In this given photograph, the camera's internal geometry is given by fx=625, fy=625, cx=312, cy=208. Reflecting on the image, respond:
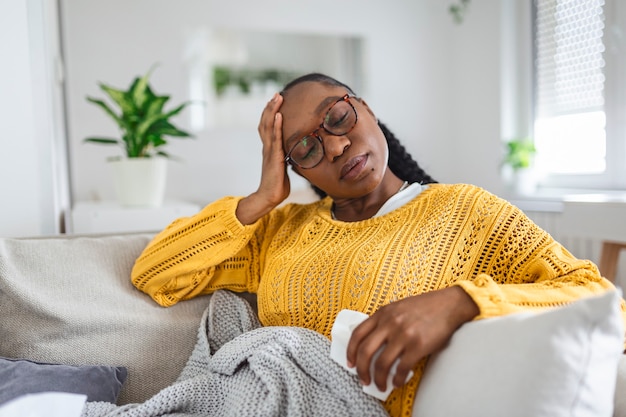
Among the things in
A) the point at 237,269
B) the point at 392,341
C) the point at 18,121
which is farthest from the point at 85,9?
the point at 392,341

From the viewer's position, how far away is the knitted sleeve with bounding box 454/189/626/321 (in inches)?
36.2

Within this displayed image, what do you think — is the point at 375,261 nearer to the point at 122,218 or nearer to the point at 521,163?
the point at 122,218

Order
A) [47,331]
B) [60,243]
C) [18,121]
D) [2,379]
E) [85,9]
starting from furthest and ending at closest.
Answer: [85,9], [18,121], [60,243], [47,331], [2,379]

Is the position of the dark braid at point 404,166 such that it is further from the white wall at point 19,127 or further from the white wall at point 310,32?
the white wall at point 310,32

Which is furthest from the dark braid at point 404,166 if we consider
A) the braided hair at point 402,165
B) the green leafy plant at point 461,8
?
the green leafy plant at point 461,8

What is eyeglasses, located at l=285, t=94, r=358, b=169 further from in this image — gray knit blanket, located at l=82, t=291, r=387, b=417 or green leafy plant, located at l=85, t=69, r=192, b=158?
green leafy plant, located at l=85, t=69, r=192, b=158

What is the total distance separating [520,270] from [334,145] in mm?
430

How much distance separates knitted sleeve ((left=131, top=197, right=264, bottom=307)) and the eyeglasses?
0.71 ft

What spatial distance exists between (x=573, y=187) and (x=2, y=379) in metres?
3.26

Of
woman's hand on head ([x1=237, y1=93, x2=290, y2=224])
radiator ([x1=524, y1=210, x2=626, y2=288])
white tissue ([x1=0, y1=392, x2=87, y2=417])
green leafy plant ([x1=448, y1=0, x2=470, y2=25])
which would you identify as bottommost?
radiator ([x1=524, y1=210, x2=626, y2=288])

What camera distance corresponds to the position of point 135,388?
49.9 inches

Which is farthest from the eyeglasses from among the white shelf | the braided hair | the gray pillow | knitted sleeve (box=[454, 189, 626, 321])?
the white shelf

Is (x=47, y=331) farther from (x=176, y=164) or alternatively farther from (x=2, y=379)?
(x=176, y=164)

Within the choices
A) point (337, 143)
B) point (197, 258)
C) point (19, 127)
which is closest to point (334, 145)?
point (337, 143)
